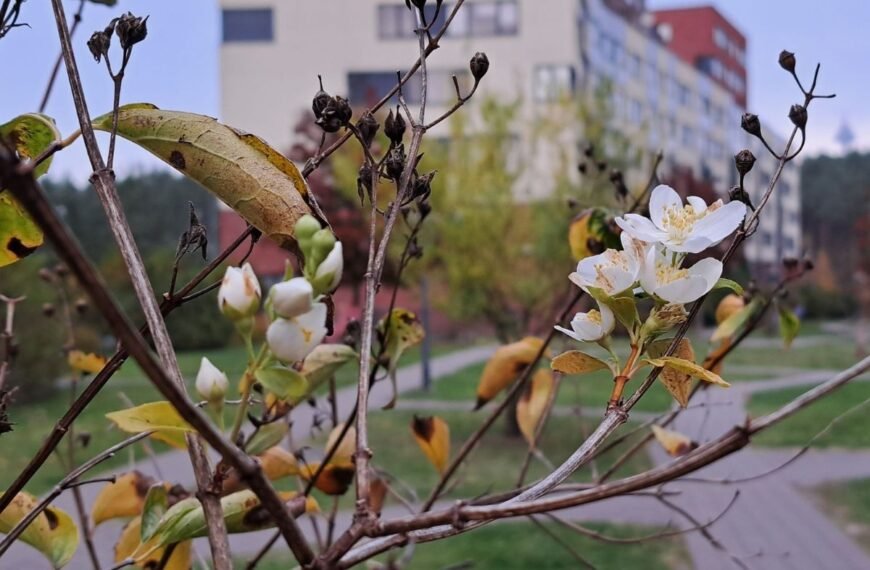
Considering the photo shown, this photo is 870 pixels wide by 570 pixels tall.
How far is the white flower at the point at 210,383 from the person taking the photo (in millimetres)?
339

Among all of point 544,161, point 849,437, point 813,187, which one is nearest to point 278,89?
point 544,161

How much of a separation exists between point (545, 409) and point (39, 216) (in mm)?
786

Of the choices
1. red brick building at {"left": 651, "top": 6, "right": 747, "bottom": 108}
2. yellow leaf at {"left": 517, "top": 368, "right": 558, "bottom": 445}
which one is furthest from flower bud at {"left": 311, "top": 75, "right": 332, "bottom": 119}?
red brick building at {"left": 651, "top": 6, "right": 747, "bottom": 108}

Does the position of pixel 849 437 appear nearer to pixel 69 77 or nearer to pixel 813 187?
pixel 69 77

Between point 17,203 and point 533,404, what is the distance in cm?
60

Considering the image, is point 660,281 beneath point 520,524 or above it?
above

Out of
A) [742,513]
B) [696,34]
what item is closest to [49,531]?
[742,513]

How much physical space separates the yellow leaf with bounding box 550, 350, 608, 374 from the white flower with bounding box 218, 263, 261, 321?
0.14 metres

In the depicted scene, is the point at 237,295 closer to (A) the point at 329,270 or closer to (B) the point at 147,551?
(A) the point at 329,270

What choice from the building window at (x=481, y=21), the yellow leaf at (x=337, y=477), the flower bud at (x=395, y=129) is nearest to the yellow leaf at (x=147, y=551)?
the yellow leaf at (x=337, y=477)

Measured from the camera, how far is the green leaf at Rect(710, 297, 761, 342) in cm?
81

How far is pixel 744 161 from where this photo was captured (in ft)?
1.56

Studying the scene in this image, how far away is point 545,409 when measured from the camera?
941mm

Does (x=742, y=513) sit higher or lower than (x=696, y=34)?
lower
